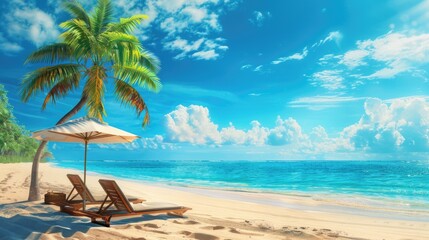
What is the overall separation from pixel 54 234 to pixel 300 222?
17.9 ft

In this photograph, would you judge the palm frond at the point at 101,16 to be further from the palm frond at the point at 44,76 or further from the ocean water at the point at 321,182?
the ocean water at the point at 321,182

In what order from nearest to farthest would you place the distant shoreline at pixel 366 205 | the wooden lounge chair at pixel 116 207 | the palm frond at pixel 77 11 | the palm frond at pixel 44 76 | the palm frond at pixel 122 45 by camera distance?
1. the wooden lounge chair at pixel 116 207
2. the palm frond at pixel 122 45
3. the palm frond at pixel 44 76
4. the palm frond at pixel 77 11
5. the distant shoreline at pixel 366 205

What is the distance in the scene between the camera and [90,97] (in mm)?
10594

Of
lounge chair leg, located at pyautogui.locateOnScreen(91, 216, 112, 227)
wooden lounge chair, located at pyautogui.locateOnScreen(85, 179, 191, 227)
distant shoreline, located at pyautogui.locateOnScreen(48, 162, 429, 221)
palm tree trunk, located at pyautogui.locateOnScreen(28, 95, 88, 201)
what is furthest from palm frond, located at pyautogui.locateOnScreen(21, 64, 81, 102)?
distant shoreline, located at pyautogui.locateOnScreen(48, 162, 429, 221)

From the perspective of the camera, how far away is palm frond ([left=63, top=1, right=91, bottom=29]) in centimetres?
1145

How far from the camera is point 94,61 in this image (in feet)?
35.5

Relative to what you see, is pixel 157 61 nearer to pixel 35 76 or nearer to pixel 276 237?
pixel 35 76

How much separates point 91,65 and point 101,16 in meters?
1.67

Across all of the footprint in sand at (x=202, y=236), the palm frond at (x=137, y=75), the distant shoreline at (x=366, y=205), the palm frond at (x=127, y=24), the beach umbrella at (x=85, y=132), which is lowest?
the footprint in sand at (x=202, y=236)

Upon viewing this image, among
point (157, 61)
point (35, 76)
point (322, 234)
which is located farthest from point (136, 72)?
point (322, 234)

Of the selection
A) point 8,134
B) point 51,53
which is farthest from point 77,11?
point 8,134

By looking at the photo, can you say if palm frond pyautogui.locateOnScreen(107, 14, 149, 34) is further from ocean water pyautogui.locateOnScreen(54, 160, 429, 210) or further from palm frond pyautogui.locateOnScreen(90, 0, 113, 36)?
ocean water pyautogui.locateOnScreen(54, 160, 429, 210)

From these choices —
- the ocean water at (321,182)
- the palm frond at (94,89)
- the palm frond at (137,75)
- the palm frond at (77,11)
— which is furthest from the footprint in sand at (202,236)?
the ocean water at (321,182)

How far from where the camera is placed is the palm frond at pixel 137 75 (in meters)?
11.7
